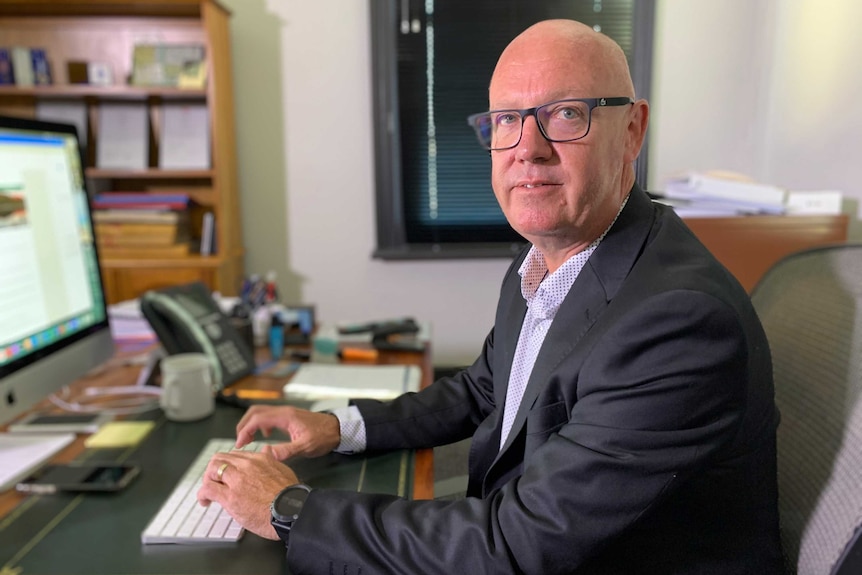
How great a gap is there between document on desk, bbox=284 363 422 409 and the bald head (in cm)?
67

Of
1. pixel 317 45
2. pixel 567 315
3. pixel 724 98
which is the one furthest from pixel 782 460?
pixel 317 45

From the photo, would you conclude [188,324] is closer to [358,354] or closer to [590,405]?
[358,354]

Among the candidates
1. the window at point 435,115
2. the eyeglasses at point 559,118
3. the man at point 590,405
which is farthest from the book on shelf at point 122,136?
the eyeglasses at point 559,118

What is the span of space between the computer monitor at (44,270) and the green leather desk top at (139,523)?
0.57 feet

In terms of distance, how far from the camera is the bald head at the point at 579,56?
691mm

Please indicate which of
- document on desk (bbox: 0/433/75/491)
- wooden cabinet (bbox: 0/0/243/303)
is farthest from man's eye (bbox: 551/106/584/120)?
wooden cabinet (bbox: 0/0/243/303)

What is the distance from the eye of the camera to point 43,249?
1020 millimetres

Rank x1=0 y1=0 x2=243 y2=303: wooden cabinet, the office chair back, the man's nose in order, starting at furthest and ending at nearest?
x1=0 y1=0 x2=243 y2=303: wooden cabinet, the man's nose, the office chair back

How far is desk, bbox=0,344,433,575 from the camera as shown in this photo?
679 millimetres

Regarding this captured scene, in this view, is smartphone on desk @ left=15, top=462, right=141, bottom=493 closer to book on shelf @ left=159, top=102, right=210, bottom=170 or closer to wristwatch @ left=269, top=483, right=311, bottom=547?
wristwatch @ left=269, top=483, right=311, bottom=547

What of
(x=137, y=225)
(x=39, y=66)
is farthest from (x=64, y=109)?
(x=137, y=225)

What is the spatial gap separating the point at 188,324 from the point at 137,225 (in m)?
1.40

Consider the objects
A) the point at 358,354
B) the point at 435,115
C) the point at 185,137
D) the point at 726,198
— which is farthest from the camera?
the point at 435,115

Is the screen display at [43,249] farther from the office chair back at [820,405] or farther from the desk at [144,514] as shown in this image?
the office chair back at [820,405]
